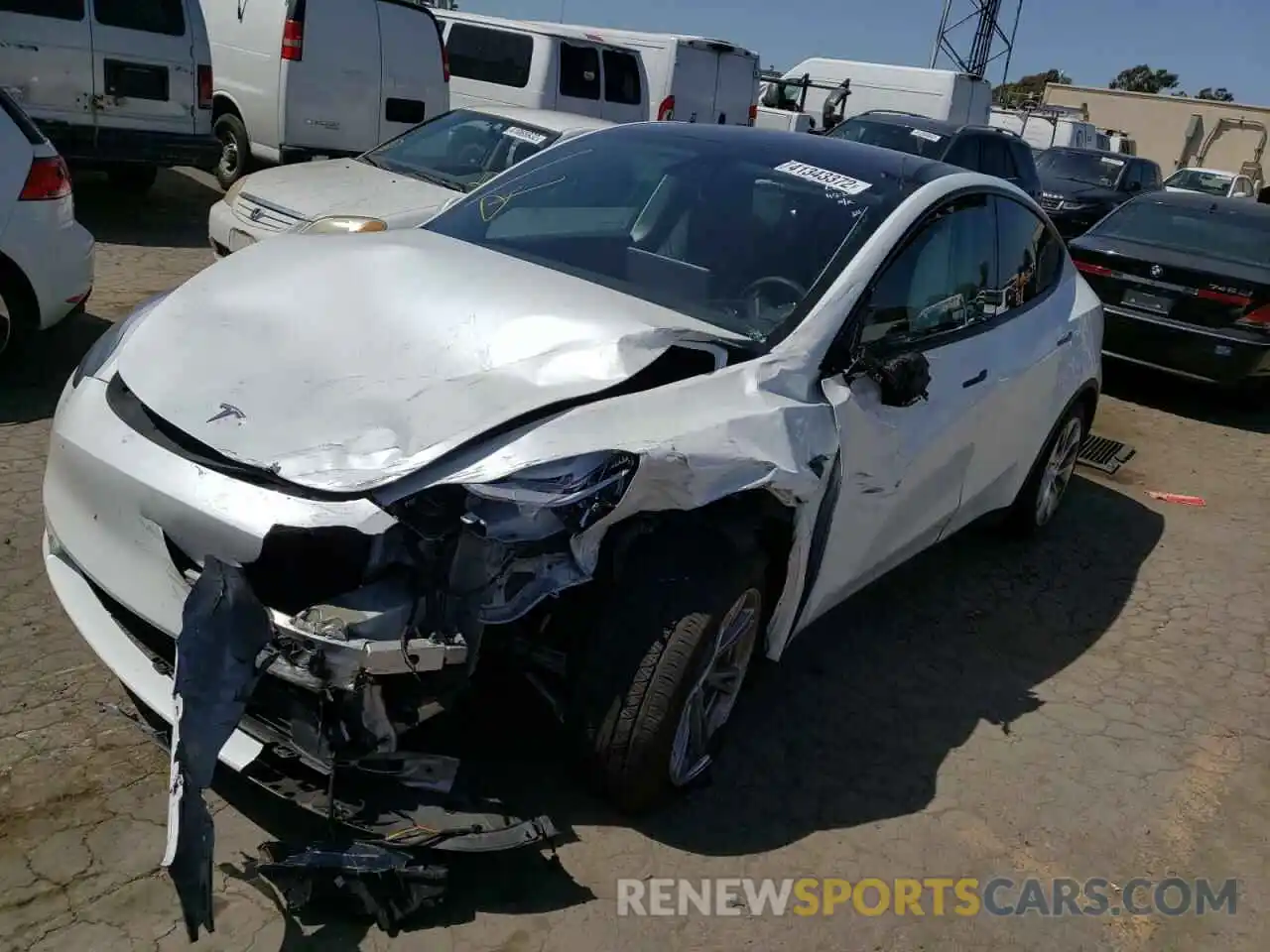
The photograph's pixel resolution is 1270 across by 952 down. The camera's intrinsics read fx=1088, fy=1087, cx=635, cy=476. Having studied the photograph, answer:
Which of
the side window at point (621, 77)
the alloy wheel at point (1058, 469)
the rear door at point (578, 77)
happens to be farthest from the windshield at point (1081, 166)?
the alloy wheel at point (1058, 469)

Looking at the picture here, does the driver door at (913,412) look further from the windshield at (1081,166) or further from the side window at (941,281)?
the windshield at (1081,166)

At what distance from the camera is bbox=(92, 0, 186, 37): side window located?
29.5ft

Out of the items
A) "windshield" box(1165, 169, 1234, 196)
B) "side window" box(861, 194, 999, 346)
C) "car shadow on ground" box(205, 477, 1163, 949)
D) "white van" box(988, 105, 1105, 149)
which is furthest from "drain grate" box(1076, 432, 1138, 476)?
"white van" box(988, 105, 1105, 149)

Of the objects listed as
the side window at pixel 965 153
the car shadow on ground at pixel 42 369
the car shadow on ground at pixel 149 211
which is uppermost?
the side window at pixel 965 153

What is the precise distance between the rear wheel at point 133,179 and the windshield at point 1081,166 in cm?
1313

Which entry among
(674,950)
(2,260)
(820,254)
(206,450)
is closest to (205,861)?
(206,450)

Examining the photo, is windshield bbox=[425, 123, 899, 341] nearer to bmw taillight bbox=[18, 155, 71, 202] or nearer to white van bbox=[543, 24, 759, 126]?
bmw taillight bbox=[18, 155, 71, 202]

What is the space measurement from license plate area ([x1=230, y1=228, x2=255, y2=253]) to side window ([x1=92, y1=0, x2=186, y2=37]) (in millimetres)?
3191

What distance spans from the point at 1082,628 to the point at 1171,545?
1.51m

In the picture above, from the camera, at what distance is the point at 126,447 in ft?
8.92

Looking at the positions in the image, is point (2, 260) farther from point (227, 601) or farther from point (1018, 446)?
point (1018, 446)

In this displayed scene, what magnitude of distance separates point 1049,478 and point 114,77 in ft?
26.6

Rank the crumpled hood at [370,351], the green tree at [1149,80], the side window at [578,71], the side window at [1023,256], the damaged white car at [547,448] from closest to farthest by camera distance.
→ the damaged white car at [547,448] → the crumpled hood at [370,351] → the side window at [1023,256] → the side window at [578,71] → the green tree at [1149,80]

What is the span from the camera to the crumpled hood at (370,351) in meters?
2.60
